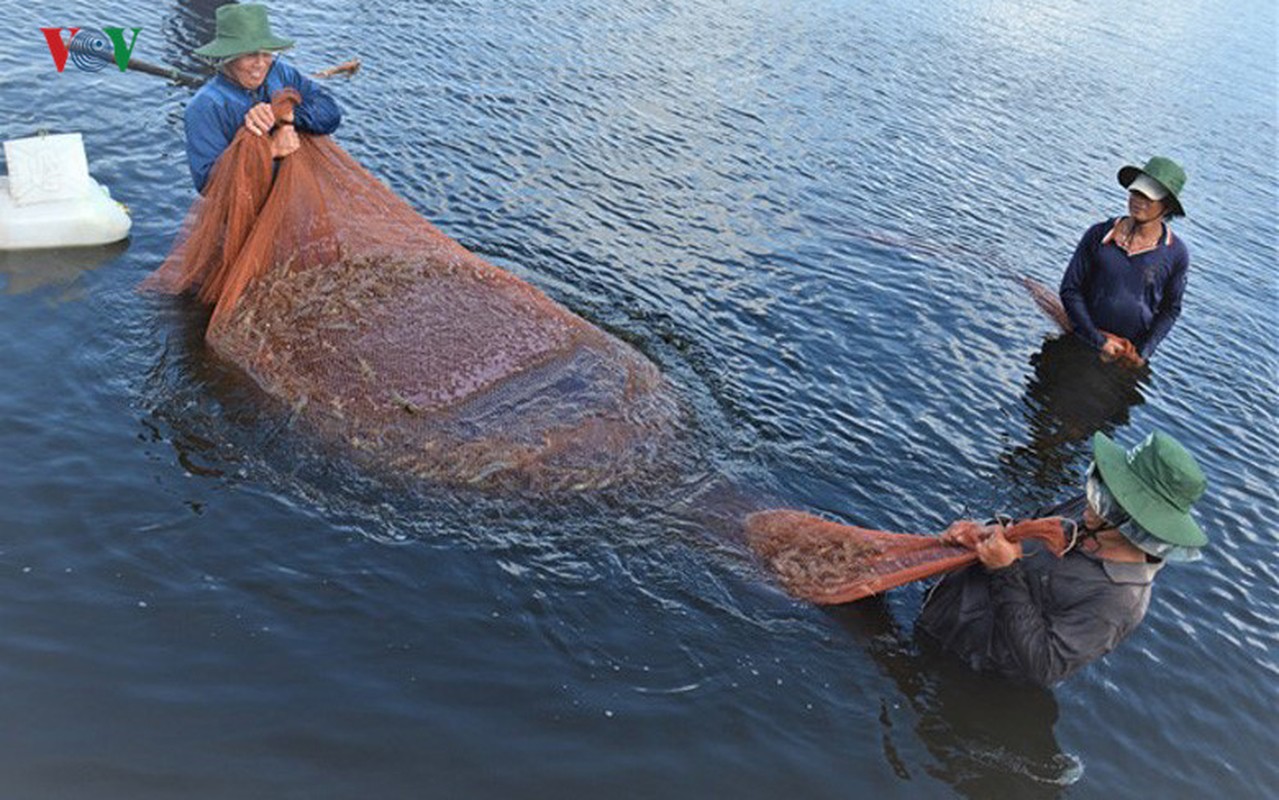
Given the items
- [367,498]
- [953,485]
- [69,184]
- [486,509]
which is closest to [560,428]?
[486,509]

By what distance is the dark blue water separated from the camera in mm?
5500

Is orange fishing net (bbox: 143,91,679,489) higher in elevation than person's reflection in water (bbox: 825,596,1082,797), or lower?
higher

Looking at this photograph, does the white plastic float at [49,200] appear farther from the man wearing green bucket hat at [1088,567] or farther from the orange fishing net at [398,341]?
the man wearing green bucket hat at [1088,567]

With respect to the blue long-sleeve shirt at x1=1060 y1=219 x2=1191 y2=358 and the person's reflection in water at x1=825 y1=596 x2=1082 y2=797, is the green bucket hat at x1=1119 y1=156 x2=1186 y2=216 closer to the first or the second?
the blue long-sleeve shirt at x1=1060 y1=219 x2=1191 y2=358

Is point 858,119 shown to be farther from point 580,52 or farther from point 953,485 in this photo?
point 953,485

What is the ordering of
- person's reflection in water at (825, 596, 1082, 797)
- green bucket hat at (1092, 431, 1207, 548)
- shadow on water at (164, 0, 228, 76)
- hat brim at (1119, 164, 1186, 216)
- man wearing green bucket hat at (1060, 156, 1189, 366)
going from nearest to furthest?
green bucket hat at (1092, 431, 1207, 548) → person's reflection in water at (825, 596, 1082, 797) → hat brim at (1119, 164, 1186, 216) → man wearing green bucket hat at (1060, 156, 1189, 366) → shadow on water at (164, 0, 228, 76)

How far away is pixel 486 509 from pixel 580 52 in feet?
40.9

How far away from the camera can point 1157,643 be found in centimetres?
730

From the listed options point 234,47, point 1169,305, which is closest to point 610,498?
point 234,47

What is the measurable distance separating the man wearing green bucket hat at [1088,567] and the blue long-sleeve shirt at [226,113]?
5.17m

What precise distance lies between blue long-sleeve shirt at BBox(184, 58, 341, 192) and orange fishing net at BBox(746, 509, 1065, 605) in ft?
13.7

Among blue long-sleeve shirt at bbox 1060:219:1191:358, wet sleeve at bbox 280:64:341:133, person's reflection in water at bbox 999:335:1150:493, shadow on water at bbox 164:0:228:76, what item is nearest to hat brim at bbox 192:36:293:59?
wet sleeve at bbox 280:64:341:133

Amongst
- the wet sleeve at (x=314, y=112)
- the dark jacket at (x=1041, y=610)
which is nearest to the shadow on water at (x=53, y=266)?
the wet sleeve at (x=314, y=112)

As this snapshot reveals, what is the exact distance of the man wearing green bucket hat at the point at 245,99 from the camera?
7036 millimetres
